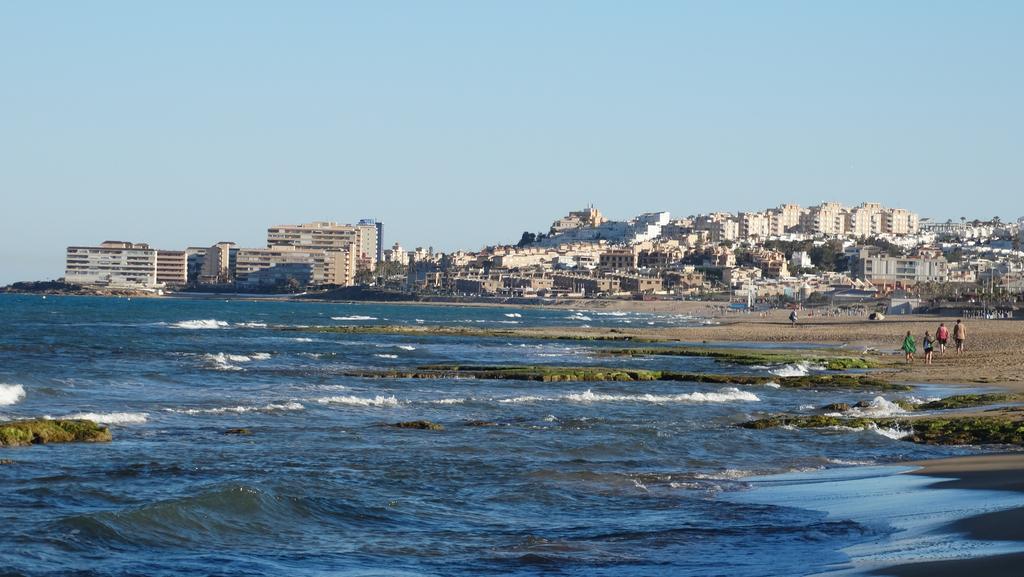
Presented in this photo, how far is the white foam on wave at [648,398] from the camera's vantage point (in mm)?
25453

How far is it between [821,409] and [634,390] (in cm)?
611

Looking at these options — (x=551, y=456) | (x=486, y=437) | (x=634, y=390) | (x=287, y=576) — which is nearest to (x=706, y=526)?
(x=287, y=576)

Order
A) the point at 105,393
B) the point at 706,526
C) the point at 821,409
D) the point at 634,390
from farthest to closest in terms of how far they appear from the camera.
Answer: the point at 634,390
the point at 105,393
the point at 821,409
the point at 706,526

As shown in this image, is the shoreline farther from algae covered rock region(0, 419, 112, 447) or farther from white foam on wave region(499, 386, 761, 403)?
algae covered rock region(0, 419, 112, 447)

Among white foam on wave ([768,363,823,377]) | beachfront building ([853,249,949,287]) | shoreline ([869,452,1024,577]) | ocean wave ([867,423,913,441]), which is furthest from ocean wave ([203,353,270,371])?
beachfront building ([853,249,949,287])

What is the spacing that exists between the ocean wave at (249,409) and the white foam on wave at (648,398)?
13.4 ft

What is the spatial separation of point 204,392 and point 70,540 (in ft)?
54.0

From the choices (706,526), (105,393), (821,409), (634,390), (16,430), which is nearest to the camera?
(706,526)

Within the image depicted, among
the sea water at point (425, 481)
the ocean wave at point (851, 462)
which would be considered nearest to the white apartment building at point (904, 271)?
the sea water at point (425, 481)

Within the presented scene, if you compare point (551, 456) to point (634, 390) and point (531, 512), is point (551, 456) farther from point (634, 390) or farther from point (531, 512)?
point (634, 390)

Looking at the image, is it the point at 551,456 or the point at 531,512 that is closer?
the point at 531,512

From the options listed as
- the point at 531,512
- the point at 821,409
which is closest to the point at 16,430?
the point at 531,512

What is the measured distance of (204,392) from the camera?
89.1 ft

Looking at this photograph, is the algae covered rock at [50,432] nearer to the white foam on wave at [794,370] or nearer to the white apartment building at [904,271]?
the white foam on wave at [794,370]
